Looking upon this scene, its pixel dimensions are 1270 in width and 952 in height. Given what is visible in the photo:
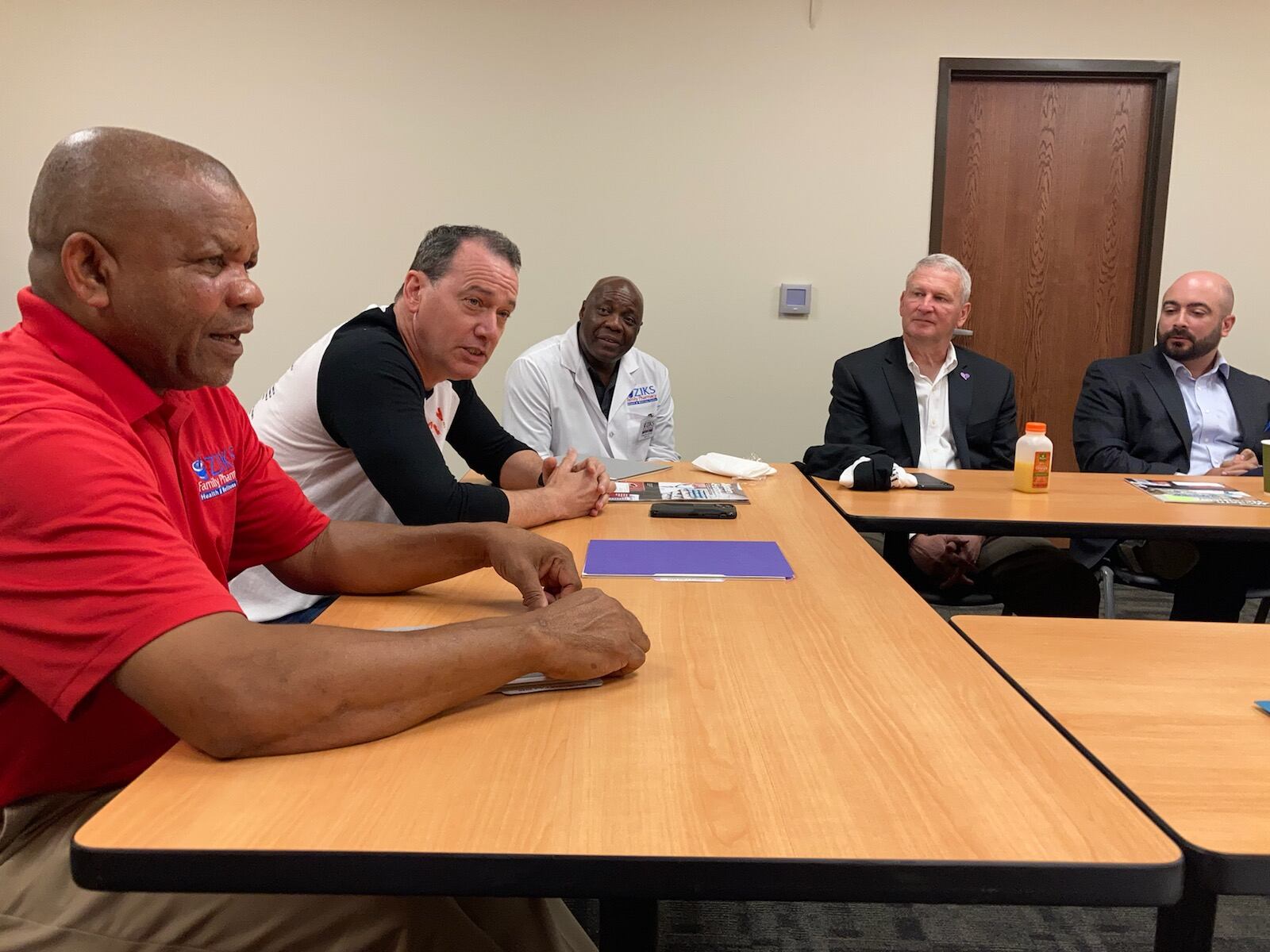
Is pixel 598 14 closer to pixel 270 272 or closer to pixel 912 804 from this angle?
pixel 270 272

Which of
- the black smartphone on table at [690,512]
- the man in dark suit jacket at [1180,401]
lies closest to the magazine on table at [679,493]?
the black smartphone on table at [690,512]

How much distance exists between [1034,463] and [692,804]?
6.36 feet

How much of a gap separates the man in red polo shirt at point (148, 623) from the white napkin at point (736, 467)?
4.74 ft

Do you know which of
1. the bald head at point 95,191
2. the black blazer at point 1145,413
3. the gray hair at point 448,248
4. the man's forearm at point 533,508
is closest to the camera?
the bald head at point 95,191

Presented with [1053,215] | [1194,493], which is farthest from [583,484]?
[1053,215]

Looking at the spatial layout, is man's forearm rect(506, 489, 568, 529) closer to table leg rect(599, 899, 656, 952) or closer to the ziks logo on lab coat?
table leg rect(599, 899, 656, 952)

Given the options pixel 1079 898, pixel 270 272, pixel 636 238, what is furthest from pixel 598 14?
pixel 1079 898

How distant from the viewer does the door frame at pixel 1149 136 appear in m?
3.96

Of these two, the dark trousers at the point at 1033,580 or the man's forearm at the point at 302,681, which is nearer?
→ the man's forearm at the point at 302,681

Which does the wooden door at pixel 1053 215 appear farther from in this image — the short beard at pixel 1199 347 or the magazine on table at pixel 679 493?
the magazine on table at pixel 679 493

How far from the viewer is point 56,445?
2.85ft

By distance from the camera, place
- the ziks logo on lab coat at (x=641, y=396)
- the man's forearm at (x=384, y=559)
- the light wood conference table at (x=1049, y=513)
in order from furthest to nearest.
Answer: the ziks logo on lab coat at (x=641, y=396) < the light wood conference table at (x=1049, y=513) < the man's forearm at (x=384, y=559)

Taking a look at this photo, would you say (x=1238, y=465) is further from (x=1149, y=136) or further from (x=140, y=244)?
(x=140, y=244)

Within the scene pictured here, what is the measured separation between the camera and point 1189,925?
1011 millimetres
